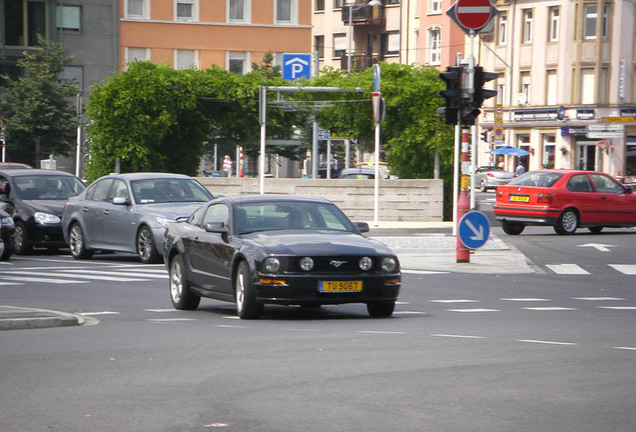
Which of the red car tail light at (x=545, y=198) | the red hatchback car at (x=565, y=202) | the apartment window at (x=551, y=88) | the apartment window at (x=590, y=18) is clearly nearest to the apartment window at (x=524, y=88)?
the apartment window at (x=551, y=88)

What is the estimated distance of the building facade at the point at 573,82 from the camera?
78.4 metres

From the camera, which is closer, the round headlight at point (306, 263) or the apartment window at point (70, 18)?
the round headlight at point (306, 263)

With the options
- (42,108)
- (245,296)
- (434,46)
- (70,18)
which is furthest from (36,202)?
(434,46)

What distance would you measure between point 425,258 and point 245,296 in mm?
11241

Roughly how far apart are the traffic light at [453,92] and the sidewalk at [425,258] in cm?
260

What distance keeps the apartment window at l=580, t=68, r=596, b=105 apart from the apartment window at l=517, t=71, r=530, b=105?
171 inches

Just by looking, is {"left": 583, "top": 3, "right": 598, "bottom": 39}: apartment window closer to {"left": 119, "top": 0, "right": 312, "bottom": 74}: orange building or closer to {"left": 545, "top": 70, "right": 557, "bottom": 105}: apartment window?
{"left": 545, "top": 70, "right": 557, "bottom": 105}: apartment window

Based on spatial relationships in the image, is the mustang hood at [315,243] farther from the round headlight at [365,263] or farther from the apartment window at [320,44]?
the apartment window at [320,44]

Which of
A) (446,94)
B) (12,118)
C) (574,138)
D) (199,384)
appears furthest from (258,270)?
(574,138)

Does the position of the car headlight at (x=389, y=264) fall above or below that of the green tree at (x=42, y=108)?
below

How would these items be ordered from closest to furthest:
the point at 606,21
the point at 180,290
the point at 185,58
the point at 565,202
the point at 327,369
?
the point at 327,369 → the point at 180,290 → the point at 565,202 → the point at 185,58 → the point at 606,21

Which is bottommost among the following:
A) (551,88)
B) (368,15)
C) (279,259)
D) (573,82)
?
(279,259)

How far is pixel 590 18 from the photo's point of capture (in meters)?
79.2

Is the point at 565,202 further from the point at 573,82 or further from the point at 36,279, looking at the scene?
A: the point at 573,82
